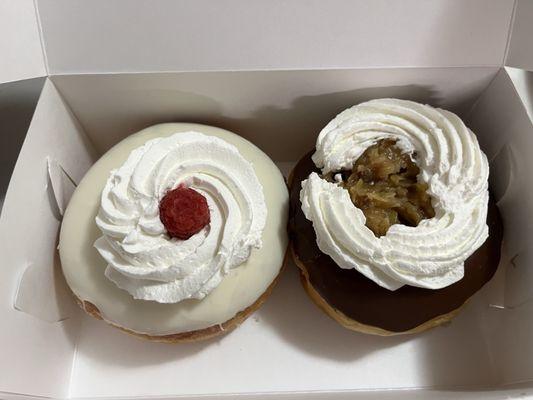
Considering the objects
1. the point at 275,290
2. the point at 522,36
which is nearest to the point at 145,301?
Result: the point at 275,290

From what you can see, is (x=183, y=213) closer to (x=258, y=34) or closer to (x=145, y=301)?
(x=145, y=301)

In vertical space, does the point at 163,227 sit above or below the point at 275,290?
above

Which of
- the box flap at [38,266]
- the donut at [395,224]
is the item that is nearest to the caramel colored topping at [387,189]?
the donut at [395,224]

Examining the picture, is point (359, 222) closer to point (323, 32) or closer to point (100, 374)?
point (323, 32)

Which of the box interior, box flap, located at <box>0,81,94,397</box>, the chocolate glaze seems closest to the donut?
the chocolate glaze

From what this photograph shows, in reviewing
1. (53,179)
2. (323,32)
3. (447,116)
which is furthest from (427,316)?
(53,179)

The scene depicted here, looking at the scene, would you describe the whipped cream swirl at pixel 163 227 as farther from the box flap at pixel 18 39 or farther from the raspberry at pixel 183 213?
the box flap at pixel 18 39
